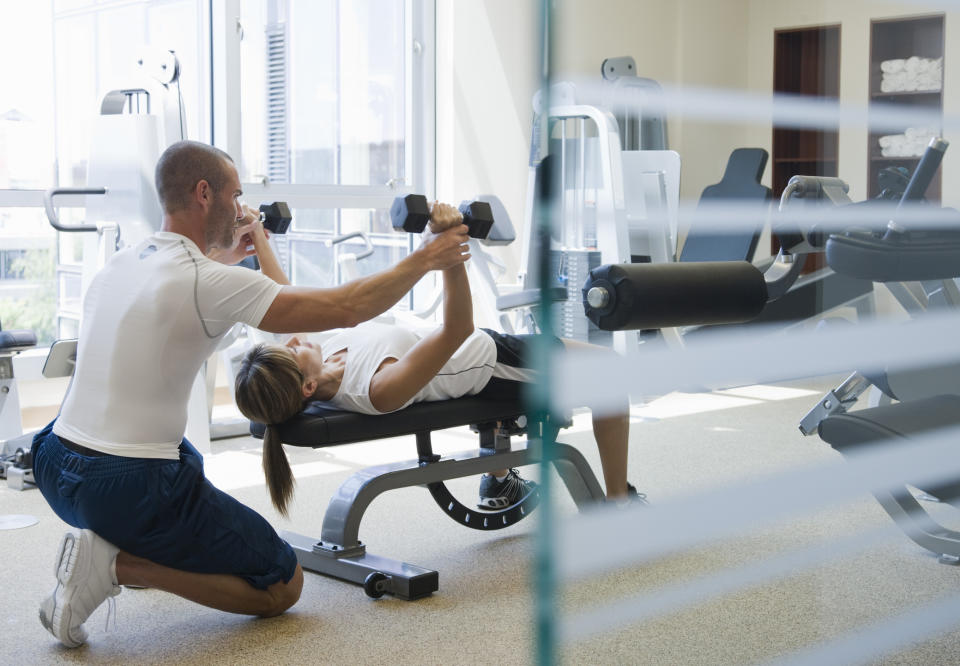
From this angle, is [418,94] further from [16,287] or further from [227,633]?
[227,633]

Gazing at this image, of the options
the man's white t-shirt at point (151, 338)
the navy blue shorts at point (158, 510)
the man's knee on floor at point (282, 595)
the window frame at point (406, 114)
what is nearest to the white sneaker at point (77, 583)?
the navy blue shorts at point (158, 510)

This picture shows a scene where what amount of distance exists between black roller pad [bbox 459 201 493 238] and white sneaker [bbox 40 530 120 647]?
1040mm

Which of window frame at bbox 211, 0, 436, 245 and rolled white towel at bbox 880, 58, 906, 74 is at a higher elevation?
window frame at bbox 211, 0, 436, 245

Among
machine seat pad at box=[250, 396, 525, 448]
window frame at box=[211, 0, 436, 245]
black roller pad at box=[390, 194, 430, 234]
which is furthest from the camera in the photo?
window frame at box=[211, 0, 436, 245]

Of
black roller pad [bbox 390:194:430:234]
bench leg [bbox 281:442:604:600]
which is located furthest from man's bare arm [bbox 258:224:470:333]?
Result: bench leg [bbox 281:442:604:600]

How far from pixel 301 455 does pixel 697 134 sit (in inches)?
147

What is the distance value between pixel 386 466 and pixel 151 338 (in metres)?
0.74

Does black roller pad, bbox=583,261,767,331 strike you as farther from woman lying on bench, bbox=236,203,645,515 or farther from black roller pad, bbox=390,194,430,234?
woman lying on bench, bbox=236,203,645,515

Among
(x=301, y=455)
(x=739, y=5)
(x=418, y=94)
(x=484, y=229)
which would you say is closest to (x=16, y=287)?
(x=301, y=455)

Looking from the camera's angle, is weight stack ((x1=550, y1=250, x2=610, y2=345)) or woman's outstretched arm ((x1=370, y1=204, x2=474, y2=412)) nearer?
weight stack ((x1=550, y1=250, x2=610, y2=345))

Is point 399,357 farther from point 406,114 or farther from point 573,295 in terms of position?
point 406,114

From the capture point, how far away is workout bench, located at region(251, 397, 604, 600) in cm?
250

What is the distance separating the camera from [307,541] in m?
2.79

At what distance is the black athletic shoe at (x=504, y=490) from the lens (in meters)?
3.12
